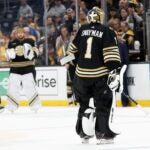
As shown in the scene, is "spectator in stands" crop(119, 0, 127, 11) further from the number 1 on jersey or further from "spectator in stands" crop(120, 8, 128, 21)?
the number 1 on jersey

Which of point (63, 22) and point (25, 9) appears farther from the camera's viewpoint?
point (25, 9)

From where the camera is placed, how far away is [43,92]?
50.2 feet

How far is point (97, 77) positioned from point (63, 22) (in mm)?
7894

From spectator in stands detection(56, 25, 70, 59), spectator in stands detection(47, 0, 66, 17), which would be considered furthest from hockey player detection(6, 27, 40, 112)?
spectator in stands detection(47, 0, 66, 17)

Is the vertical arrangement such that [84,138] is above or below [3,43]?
below

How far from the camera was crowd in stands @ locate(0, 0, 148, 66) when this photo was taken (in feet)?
48.1

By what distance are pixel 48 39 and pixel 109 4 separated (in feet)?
5.76

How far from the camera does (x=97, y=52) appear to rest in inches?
312

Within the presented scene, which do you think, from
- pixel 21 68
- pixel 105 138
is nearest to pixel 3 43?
pixel 21 68

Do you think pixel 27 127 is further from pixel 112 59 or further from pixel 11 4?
pixel 11 4

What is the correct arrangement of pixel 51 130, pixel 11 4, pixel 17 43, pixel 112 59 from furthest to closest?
1. pixel 11 4
2. pixel 17 43
3. pixel 51 130
4. pixel 112 59

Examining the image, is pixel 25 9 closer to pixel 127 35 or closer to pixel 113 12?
pixel 113 12

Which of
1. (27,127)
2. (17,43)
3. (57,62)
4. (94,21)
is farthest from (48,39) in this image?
(94,21)

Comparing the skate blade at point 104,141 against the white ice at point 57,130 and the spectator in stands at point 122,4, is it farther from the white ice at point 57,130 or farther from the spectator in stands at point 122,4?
the spectator in stands at point 122,4
